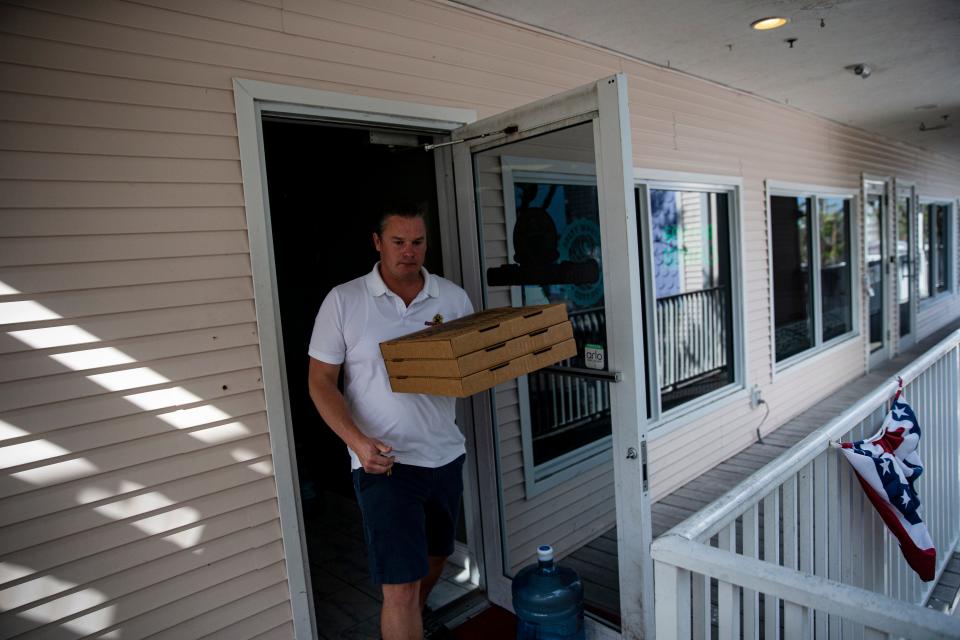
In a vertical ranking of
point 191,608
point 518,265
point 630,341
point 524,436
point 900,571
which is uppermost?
point 518,265

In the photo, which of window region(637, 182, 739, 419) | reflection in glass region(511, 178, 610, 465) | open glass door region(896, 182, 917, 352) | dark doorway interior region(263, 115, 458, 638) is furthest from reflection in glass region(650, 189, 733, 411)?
open glass door region(896, 182, 917, 352)

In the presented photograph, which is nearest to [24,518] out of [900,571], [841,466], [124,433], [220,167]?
[124,433]

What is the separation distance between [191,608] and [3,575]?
0.58 m

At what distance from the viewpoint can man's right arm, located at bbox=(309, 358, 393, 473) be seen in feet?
6.69

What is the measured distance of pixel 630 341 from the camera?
7.30ft

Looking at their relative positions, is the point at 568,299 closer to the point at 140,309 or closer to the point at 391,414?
the point at 391,414

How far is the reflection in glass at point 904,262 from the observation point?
9023mm

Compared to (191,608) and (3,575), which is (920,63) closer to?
(191,608)

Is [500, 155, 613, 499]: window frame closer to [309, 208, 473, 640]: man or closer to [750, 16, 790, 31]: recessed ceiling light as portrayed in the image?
[309, 208, 473, 640]: man

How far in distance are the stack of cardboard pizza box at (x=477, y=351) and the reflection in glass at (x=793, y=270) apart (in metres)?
5.25

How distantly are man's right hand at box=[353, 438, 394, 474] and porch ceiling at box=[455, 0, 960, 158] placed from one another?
215cm

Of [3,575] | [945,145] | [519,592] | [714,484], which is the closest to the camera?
[3,575]

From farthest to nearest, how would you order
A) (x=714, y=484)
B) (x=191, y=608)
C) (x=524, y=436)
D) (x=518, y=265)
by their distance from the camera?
(x=714, y=484), (x=524, y=436), (x=518, y=265), (x=191, y=608)

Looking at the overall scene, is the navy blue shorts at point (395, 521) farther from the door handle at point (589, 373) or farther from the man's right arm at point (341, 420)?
the door handle at point (589, 373)
